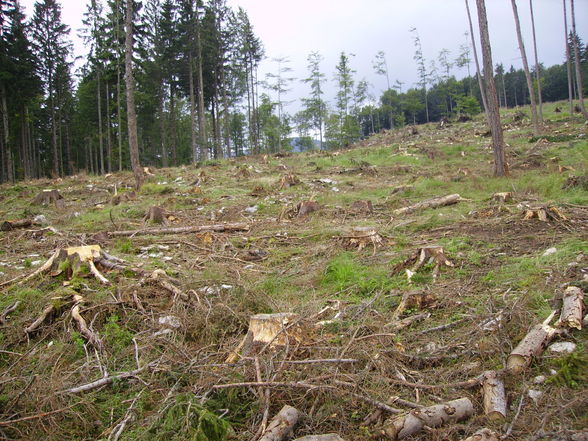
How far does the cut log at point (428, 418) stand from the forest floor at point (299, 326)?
5cm

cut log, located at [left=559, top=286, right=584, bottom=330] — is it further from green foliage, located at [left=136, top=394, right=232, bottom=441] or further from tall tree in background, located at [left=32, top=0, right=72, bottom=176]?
tall tree in background, located at [left=32, top=0, right=72, bottom=176]

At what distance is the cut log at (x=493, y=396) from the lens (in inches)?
83.4

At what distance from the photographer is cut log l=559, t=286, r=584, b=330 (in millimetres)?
2629

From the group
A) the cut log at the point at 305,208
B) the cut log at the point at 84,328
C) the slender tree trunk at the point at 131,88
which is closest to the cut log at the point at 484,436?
the cut log at the point at 84,328

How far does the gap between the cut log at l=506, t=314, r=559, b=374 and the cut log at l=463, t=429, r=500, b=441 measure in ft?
1.84

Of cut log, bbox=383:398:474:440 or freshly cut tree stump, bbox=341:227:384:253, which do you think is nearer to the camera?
cut log, bbox=383:398:474:440

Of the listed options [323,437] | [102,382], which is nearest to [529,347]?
[323,437]

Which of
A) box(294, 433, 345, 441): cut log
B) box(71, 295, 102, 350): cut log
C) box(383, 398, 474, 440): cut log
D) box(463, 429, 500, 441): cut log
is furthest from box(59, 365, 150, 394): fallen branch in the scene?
box(463, 429, 500, 441): cut log

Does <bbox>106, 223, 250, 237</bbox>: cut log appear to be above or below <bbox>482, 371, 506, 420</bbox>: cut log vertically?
above

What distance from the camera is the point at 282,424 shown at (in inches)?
87.5

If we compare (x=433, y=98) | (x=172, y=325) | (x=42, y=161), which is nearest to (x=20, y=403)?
(x=172, y=325)

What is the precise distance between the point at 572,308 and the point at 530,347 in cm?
54

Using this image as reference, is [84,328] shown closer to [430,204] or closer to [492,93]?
[430,204]

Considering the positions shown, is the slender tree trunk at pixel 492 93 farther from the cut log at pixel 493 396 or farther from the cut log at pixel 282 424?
the cut log at pixel 282 424
